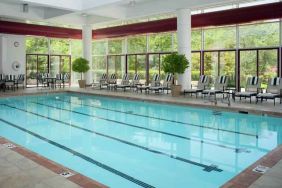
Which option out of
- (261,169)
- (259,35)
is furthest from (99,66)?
(261,169)

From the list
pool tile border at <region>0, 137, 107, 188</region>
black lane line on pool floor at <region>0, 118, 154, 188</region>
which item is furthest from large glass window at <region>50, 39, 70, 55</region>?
pool tile border at <region>0, 137, 107, 188</region>

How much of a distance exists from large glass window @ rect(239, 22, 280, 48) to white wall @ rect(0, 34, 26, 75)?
11.9m

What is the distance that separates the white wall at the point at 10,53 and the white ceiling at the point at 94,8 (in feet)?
8.61

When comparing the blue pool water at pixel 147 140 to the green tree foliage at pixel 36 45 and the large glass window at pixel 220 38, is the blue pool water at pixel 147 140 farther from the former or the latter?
the green tree foliage at pixel 36 45

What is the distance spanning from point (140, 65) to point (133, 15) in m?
3.52

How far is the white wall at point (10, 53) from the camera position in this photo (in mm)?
16513

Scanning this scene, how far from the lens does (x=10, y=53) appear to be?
55.5ft

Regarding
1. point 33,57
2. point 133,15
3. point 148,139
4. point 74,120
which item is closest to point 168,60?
point 133,15

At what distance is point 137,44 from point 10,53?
706 centimetres

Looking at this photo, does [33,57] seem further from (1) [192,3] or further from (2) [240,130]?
(2) [240,130]

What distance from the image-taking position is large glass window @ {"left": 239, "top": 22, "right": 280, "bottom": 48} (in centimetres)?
1191

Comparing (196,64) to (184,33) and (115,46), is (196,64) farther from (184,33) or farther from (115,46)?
(115,46)

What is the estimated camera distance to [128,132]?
6930mm

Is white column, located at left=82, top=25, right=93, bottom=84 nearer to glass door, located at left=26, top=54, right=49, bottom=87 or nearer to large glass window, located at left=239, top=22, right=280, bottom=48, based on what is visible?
glass door, located at left=26, top=54, right=49, bottom=87
